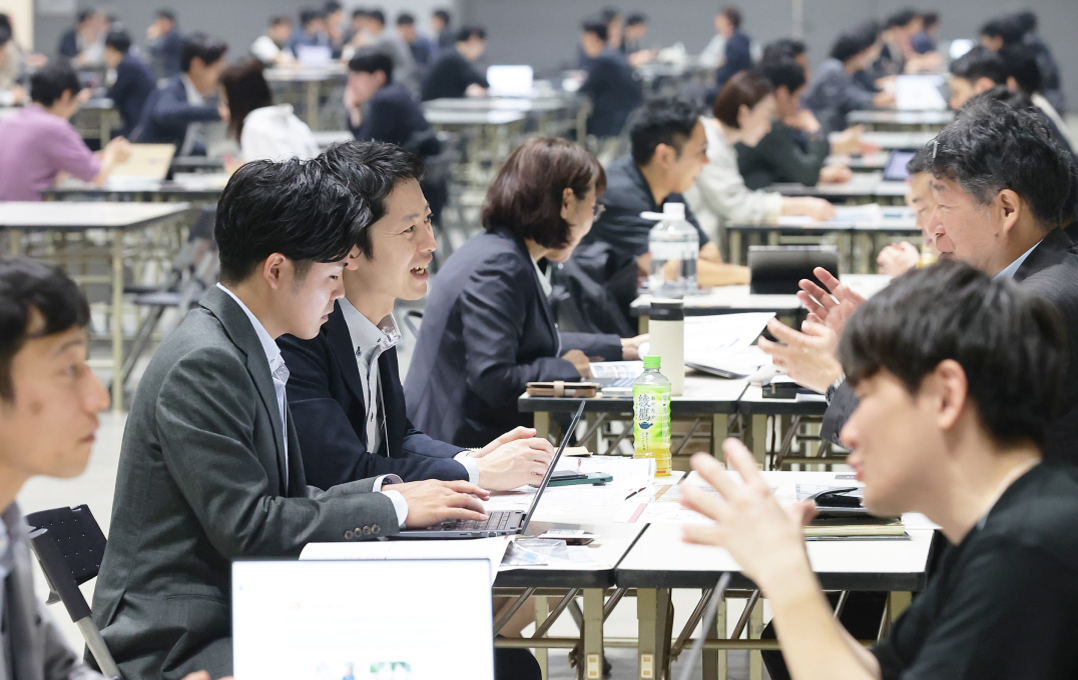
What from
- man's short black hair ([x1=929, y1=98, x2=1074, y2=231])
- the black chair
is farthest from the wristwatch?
the black chair

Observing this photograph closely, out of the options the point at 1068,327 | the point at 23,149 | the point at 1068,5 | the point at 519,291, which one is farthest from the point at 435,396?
the point at 1068,5

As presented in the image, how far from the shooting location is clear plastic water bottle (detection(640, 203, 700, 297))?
436 centimetres

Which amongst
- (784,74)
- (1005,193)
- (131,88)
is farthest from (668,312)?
(131,88)

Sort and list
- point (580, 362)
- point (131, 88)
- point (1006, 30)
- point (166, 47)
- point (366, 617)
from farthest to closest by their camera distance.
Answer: point (166, 47) < point (131, 88) < point (1006, 30) < point (580, 362) < point (366, 617)

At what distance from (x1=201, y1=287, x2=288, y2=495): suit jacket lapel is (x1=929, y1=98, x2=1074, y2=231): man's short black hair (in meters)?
1.22

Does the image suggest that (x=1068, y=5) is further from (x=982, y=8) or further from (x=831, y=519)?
(x=831, y=519)

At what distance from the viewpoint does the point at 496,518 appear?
209 cm

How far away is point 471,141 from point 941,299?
36.0 ft

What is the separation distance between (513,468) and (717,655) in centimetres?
53

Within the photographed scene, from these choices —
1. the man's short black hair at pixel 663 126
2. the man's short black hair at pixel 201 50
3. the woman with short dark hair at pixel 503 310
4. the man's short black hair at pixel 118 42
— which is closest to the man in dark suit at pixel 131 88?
the man's short black hair at pixel 118 42

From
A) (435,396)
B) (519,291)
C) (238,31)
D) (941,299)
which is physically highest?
(238,31)

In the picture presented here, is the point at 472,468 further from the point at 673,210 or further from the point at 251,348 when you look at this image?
the point at 673,210

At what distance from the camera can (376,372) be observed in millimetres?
2473

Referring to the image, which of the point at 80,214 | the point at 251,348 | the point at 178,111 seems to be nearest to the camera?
the point at 251,348
